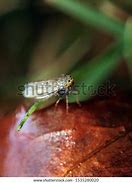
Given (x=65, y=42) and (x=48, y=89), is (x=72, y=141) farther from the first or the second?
(x=65, y=42)

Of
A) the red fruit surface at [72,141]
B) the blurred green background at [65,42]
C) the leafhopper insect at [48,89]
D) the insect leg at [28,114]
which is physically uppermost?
the blurred green background at [65,42]

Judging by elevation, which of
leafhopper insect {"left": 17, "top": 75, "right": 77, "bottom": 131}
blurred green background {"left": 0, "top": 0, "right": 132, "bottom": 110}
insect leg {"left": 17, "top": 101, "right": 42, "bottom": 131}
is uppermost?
blurred green background {"left": 0, "top": 0, "right": 132, "bottom": 110}

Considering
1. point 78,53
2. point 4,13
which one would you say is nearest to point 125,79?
point 78,53

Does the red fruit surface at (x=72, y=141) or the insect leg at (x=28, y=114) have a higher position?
the insect leg at (x=28, y=114)

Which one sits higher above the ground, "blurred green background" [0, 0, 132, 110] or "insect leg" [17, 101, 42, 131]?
"blurred green background" [0, 0, 132, 110]

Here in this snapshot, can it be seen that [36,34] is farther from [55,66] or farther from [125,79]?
[125,79]

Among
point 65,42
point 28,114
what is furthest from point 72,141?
point 65,42
